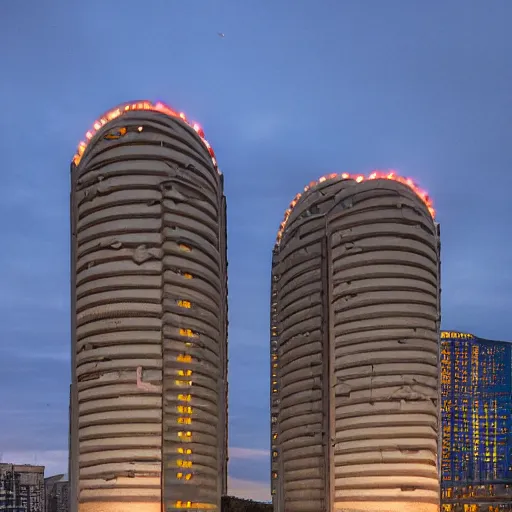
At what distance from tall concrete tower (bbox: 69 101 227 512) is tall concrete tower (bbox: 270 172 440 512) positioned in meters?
14.4

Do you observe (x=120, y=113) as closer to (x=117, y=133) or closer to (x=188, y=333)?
(x=117, y=133)

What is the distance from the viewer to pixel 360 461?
101438 mm

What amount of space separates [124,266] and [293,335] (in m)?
31.8

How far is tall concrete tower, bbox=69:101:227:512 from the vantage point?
90438mm

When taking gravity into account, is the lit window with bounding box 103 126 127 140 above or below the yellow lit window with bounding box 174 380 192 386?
above

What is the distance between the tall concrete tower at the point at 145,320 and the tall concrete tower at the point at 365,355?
14.4 metres

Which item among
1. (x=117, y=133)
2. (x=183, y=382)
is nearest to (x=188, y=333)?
(x=183, y=382)

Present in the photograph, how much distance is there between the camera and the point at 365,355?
342 ft

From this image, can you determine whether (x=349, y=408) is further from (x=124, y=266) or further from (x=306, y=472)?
(x=124, y=266)

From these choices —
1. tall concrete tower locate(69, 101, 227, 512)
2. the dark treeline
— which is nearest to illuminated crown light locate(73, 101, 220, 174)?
tall concrete tower locate(69, 101, 227, 512)

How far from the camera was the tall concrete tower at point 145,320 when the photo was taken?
90.4 m

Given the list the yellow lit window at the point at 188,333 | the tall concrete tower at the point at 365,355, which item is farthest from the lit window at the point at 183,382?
the tall concrete tower at the point at 365,355

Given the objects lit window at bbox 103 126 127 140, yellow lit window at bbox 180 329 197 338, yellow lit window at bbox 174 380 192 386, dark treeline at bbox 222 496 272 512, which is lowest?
dark treeline at bbox 222 496 272 512

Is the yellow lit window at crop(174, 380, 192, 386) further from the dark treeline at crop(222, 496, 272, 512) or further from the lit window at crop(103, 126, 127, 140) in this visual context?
the dark treeline at crop(222, 496, 272, 512)
